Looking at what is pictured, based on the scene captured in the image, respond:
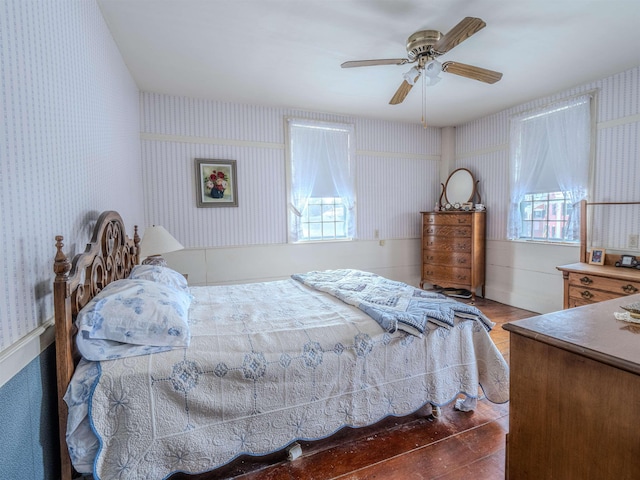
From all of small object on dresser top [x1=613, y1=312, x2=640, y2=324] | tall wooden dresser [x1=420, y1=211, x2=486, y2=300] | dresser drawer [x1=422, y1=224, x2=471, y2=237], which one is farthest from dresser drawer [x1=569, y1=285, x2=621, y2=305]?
small object on dresser top [x1=613, y1=312, x2=640, y2=324]

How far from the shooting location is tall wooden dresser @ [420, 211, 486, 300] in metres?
4.21

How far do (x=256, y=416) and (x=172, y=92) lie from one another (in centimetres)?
343

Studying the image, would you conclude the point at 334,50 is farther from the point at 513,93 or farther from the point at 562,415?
the point at 562,415

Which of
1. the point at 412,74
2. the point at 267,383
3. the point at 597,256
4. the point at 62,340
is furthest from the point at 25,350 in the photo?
the point at 597,256

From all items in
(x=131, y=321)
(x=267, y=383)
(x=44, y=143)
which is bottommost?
(x=267, y=383)

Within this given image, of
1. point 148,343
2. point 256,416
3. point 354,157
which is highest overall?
point 354,157

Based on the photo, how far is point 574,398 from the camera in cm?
98

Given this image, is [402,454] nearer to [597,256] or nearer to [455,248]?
[597,256]

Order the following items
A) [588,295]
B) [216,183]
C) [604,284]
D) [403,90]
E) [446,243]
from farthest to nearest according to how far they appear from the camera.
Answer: [446,243], [216,183], [588,295], [604,284], [403,90]

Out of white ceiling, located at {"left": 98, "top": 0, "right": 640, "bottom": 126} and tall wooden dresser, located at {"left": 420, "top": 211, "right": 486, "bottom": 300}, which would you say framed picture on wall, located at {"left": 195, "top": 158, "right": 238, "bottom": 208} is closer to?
white ceiling, located at {"left": 98, "top": 0, "right": 640, "bottom": 126}

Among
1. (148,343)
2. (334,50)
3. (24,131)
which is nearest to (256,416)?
(148,343)

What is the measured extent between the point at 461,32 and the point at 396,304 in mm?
1641

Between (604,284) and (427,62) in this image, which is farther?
(604,284)

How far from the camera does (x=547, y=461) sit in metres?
1.06
